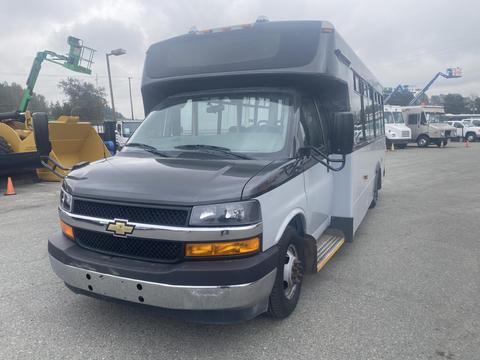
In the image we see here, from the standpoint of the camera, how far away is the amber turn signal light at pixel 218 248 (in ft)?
8.82

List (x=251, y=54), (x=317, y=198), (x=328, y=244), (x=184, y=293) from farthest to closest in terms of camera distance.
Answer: (x=328, y=244) < (x=317, y=198) < (x=251, y=54) < (x=184, y=293)

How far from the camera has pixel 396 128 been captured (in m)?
Result: 26.5

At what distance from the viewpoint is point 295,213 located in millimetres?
3449

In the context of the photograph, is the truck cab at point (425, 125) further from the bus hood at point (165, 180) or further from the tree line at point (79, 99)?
the tree line at point (79, 99)

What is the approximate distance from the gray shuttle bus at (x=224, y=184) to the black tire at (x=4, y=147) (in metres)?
7.31

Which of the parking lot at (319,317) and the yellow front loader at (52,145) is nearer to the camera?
the parking lot at (319,317)

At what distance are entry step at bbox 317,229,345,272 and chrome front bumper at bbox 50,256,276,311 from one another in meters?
1.35

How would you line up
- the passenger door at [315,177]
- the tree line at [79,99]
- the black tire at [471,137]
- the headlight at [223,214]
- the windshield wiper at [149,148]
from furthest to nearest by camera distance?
the tree line at [79,99] → the black tire at [471,137] → the passenger door at [315,177] → the windshield wiper at [149,148] → the headlight at [223,214]

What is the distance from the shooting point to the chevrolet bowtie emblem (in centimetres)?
281

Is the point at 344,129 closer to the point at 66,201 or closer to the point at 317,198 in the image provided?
the point at 317,198

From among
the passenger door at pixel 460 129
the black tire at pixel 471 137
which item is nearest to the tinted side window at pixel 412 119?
the passenger door at pixel 460 129

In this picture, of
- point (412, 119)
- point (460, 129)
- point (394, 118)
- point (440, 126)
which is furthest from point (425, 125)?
point (460, 129)

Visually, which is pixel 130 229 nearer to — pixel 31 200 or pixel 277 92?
pixel 277 92

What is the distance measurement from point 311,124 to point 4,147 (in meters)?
9.51
